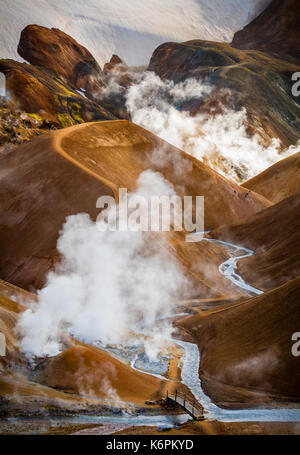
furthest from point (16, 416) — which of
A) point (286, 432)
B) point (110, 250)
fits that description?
point (110, 250)

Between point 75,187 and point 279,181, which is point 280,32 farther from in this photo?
point 75,187

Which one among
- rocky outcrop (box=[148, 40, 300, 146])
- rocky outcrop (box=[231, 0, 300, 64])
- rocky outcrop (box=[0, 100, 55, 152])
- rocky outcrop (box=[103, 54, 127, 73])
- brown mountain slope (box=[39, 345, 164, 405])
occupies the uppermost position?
rocky outcrop (box=[231, 0, 300, 64])

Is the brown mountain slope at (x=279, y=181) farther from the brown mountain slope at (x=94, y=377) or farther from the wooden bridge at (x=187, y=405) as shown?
the wooden bridge at (x=187, y=405)

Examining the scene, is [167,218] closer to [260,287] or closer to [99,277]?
[260,287]

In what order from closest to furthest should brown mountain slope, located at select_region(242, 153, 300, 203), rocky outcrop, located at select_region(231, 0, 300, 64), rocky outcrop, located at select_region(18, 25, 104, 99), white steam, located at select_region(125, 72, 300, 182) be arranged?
brown mountain slope, located at select_region(242, 153, 300, 203), white steam, located at select_region(125, 72, 300, 182), rocky outcrop, located at select_region(18, 25, 104, 99), rocky outcrop, located at select_region(231, 0, 300, 64)

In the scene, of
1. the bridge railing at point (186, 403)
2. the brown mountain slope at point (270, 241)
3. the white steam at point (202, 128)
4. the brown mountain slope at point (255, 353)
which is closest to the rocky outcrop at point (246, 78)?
the white steam at point (202, 128)

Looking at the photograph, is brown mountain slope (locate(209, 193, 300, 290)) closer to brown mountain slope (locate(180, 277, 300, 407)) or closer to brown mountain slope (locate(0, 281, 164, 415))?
brown mountain slope (locate(180, 277, 300, 407))

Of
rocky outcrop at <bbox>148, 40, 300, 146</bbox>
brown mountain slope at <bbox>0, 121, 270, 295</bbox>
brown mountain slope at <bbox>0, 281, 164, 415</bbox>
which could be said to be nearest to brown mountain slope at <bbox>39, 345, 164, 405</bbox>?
brown mountain slope at <bbox>0, 281, 164, 415</bbox>
